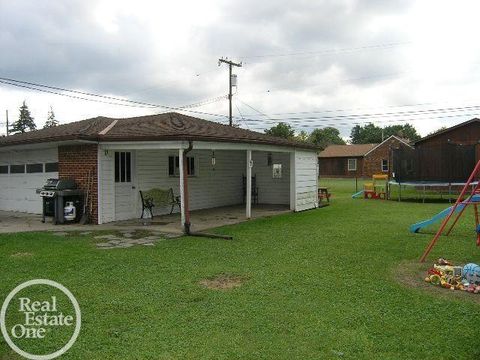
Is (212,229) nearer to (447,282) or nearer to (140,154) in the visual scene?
(140,154)

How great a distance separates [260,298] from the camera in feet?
17.1

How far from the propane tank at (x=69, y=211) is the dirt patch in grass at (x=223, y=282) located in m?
6.81

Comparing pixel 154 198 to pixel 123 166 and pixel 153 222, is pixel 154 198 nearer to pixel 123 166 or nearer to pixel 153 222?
pixel 153 222

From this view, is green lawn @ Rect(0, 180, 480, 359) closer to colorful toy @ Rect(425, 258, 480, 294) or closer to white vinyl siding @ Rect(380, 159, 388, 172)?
colorful toy @ Rect(425, 258, 480, 294)

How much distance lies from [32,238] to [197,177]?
23.0 feet

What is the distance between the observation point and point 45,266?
6.78 m

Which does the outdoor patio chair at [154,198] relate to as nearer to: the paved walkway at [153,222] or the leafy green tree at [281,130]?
the paved walkway at [153,222]

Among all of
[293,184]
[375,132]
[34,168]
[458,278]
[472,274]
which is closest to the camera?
[472,274]

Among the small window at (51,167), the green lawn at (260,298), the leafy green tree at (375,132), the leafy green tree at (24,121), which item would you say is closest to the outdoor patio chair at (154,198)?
the small window at (51,167)

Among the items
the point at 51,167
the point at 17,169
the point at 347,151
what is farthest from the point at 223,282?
the point at 347,151

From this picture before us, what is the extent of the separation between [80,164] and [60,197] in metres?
1.09

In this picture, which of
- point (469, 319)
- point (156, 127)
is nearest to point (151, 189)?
point (156, 127)

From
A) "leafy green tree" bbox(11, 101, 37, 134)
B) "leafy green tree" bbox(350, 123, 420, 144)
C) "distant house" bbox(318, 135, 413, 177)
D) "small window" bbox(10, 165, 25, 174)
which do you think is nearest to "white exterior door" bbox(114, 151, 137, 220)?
"small window" bbox(10, 165, 25, 174)

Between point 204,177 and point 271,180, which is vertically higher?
point 204,177
